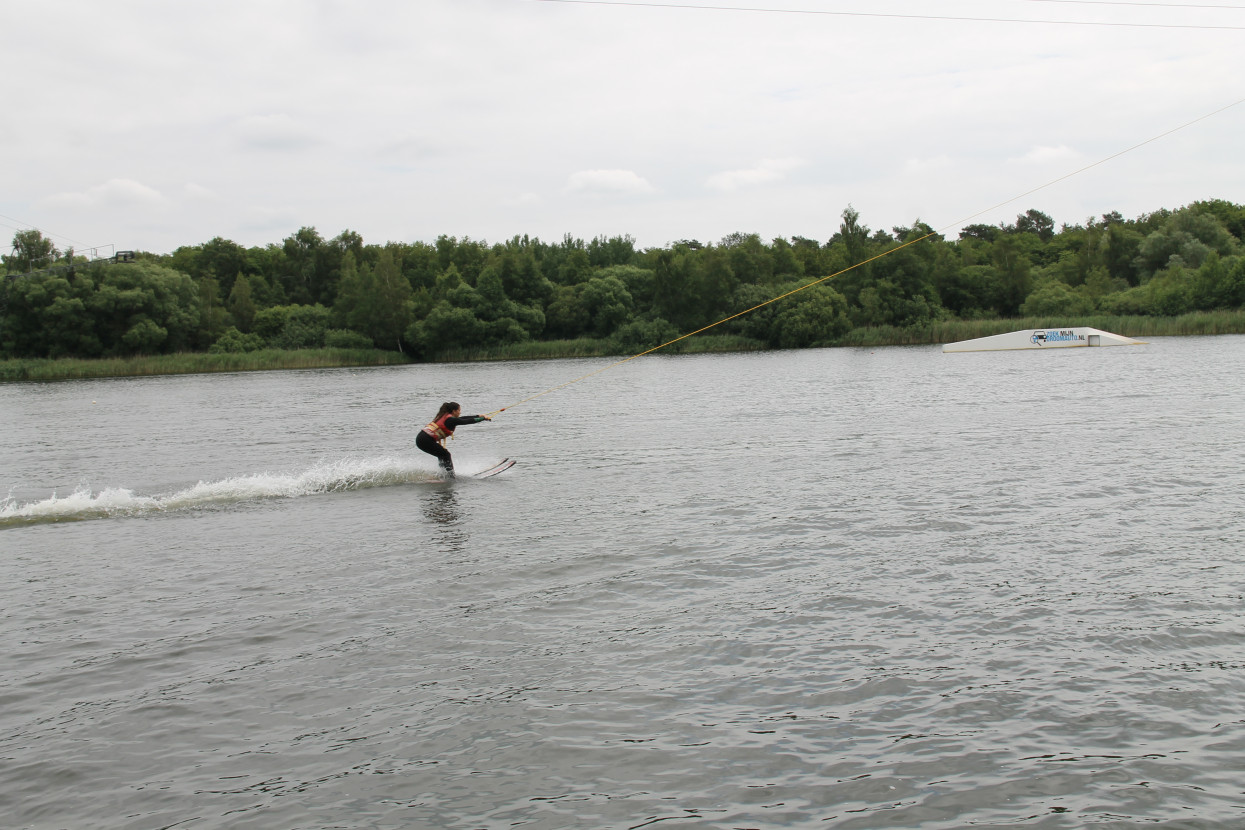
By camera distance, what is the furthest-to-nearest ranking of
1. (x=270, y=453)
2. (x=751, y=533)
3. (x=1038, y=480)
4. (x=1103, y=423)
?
(x=270, y=453)
(x=1103, y=423)
(x=1038, y=480)
(x=751, y=533)

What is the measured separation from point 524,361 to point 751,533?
7892 cm

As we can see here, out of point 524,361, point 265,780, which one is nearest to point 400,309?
point 524,361

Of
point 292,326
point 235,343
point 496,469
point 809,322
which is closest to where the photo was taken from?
point 496,469

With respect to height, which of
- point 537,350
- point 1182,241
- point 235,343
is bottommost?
point 537,350

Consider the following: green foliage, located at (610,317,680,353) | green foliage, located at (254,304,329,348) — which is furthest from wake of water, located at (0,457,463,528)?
green foliage, located at (254,304,329,348)

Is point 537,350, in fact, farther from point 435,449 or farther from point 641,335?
point 435,449

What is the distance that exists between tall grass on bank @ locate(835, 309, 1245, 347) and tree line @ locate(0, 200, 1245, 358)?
3631 millimetres

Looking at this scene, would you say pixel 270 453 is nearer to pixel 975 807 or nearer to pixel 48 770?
pixel 48 770

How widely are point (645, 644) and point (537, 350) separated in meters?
89.2

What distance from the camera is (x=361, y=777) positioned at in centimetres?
642

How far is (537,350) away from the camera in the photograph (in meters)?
96.9

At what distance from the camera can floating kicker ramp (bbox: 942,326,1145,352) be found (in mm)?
63562

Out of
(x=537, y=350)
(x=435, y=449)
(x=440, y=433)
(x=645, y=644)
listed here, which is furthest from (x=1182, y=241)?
(x=645, y=644)

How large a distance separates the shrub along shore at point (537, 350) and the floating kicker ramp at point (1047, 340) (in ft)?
23.6
